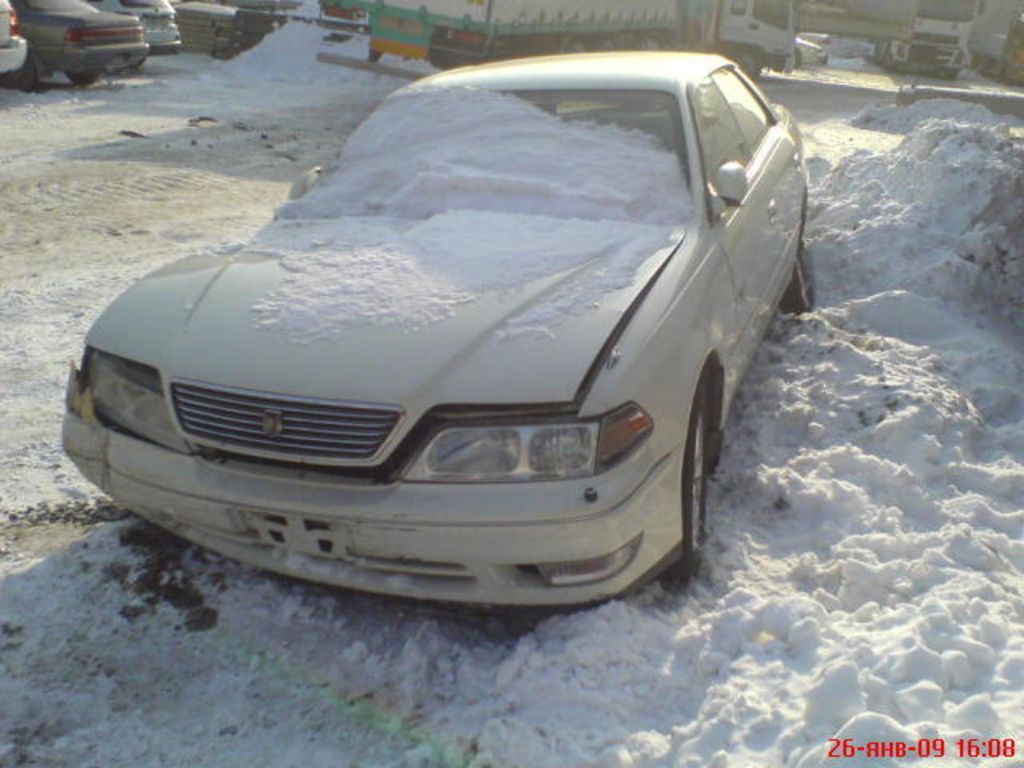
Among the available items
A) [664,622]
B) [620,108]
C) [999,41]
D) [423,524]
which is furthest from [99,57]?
[999,41]

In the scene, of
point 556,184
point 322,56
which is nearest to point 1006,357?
point 556,184

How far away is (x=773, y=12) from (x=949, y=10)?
922cm

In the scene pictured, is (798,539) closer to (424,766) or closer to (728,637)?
(728,637)

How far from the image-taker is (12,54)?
12125mm

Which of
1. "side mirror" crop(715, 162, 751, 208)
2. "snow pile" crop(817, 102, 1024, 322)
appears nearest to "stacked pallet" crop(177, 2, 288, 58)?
"snow pile" crop(817, 102, 1024, 322)

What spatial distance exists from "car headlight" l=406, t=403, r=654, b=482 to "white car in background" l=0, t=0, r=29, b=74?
1104cm

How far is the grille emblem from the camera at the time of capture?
9.36 ft

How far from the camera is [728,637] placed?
299 cm

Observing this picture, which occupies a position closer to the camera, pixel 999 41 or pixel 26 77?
pixel 26 77

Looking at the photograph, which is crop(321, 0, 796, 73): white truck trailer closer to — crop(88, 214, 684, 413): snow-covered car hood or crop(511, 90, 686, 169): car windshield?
crop(511, 90, 686, 169): car windshield

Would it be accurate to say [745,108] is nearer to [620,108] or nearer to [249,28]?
[620,108]

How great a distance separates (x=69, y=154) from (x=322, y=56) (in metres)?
9.28

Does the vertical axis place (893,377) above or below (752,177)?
below

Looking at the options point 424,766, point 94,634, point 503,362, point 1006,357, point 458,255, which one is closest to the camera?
point 424,766
